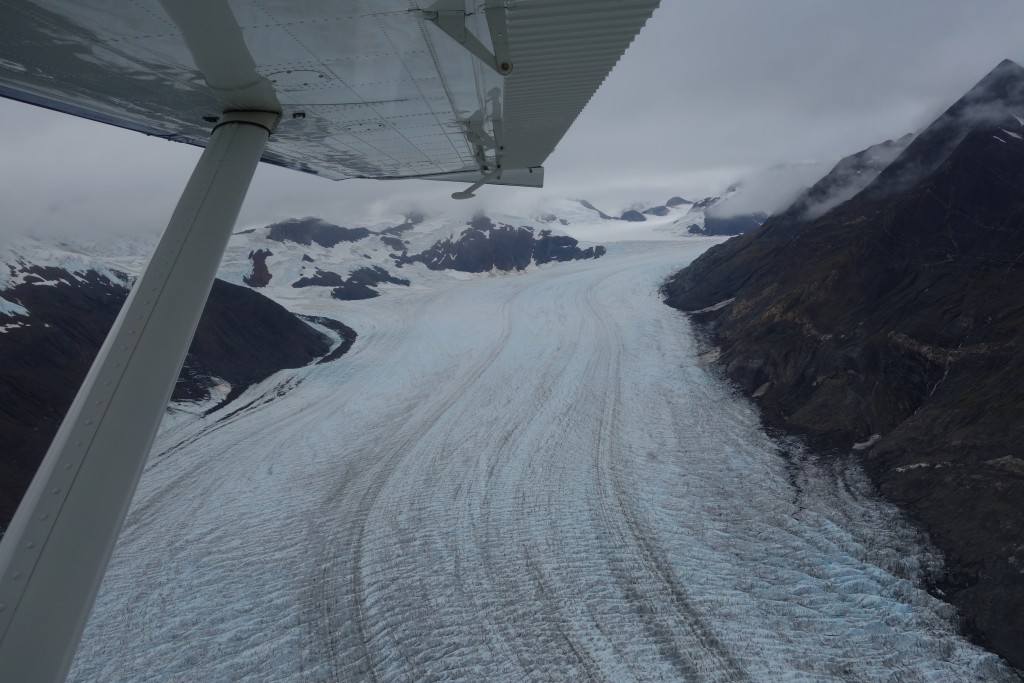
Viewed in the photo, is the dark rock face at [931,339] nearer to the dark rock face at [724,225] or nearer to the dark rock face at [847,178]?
the dark rock face at [847,178]

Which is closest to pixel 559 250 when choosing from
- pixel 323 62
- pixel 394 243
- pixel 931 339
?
pixel 394 243

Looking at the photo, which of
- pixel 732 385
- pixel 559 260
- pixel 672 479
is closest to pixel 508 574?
pixel 672 479

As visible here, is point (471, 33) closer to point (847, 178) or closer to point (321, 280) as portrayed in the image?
point (847, 178)

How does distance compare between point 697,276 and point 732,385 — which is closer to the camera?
point 732,385

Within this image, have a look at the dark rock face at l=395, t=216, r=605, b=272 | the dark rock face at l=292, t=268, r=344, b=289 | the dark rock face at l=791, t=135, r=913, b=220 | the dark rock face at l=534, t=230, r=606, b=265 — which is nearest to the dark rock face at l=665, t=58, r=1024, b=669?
the dark rock face at l=791, t=135, r=913, b=220

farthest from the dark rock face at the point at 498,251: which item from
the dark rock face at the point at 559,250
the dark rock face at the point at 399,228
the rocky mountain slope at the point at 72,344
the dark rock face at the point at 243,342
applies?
the rocky mountain slope at the point at 72,344

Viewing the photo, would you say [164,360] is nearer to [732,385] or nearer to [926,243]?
[732,385]
